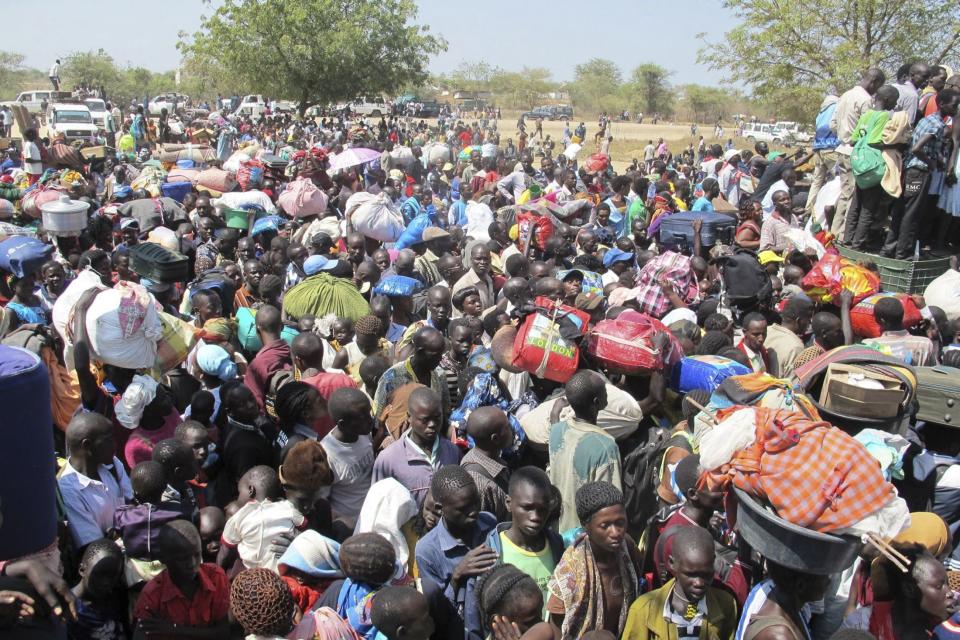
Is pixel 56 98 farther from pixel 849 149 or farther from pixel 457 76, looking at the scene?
pixel 457 76

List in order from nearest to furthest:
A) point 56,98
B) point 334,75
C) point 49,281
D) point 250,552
→ point 250,552
point 49,281
point 334,75
point 56,98

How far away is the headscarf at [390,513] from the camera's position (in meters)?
3.52

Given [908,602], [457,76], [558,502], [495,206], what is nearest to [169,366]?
[558,502]

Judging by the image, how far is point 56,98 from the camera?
34.7 meters

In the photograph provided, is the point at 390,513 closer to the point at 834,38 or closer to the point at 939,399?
the point at 939,399

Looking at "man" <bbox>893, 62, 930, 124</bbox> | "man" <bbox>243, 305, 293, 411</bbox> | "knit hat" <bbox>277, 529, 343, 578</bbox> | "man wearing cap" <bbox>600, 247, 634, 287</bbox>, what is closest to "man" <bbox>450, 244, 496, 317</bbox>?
"man wearing cap" <bbox>600, 247, 634, 287</bbox>

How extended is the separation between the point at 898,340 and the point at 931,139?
3.36 metres

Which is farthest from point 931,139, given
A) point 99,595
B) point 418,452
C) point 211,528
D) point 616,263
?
point 99,595

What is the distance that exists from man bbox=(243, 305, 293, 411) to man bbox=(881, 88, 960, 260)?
6.29 metres

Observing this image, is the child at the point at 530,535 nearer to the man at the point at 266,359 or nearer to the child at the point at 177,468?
the child at the point at 177,468

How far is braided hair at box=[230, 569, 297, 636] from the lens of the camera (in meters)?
2.90

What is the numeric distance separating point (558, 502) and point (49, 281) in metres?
4.63

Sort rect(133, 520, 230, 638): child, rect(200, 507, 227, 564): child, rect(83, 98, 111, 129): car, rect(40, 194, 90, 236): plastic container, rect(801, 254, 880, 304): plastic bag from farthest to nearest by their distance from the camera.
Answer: rect(83, 98, 111, 129): car
rect(40, 194, 90, 236): plastic container
rect(801, 254, 880, 304): plastic bag
rect(200, 507, 227, 564): child
rect(133, 520, 230, 638): child

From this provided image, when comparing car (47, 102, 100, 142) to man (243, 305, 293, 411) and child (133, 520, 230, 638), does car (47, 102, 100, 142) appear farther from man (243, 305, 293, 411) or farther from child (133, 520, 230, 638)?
child (133, 520, 230, 638)
